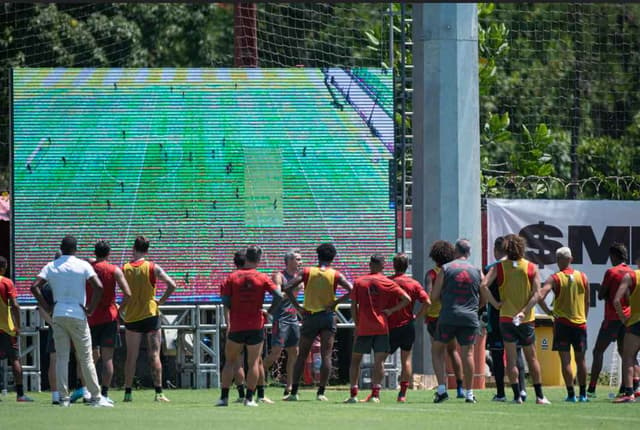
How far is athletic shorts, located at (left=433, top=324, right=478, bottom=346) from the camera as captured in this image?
1584cm

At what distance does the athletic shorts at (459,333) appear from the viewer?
15836 mm

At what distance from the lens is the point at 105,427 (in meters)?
12.4

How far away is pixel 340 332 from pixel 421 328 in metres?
1.49

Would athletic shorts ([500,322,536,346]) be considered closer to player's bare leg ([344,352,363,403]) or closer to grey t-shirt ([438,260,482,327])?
grey t-shirt ([438,260,482,327])

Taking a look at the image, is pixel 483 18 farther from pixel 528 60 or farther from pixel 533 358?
pixel 533 358

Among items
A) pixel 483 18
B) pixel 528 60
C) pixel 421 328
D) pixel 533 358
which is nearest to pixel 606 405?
pixel 533 358

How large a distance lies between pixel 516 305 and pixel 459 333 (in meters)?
0.76

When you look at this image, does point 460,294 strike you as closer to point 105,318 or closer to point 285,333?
point 285,333

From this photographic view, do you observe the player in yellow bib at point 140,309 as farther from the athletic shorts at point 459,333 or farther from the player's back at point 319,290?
the athletic shorts at point 459,333

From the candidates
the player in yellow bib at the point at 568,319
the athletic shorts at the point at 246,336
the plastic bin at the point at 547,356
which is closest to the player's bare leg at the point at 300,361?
the athletic shorts at the point at 246,336

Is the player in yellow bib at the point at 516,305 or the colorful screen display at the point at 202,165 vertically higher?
the colorful screen display at the point at 202,165

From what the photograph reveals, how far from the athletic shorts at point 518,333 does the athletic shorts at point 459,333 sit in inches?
14.5

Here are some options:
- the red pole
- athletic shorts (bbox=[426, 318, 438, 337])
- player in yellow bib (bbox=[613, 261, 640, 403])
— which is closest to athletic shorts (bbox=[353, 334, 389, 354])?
athletic shorts (bbox=[426, 318, 438, 337])

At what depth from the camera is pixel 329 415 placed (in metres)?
13.9
